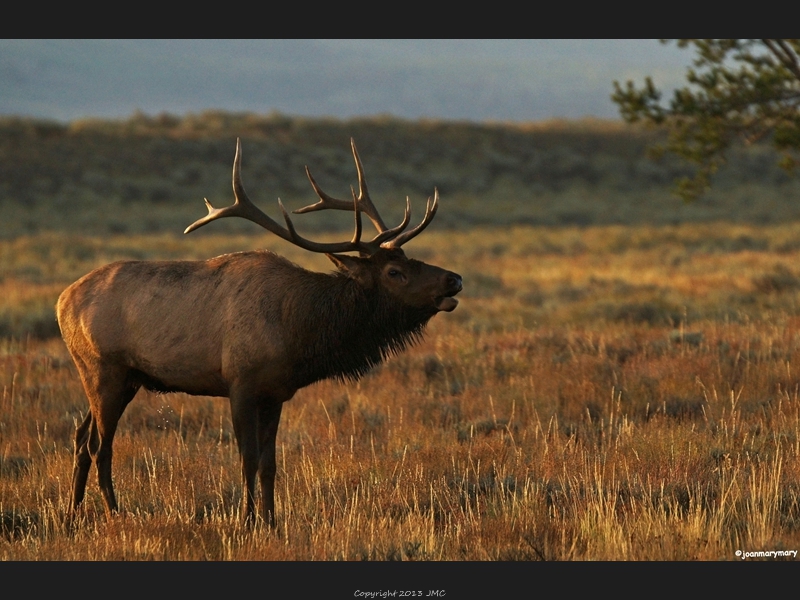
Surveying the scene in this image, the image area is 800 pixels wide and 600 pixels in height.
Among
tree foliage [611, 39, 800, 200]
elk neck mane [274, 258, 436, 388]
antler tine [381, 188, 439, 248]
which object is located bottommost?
elk neck mane [274, 258, 436, 388]

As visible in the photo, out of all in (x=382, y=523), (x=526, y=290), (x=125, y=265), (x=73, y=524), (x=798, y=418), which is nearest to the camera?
(x=382, y=523)

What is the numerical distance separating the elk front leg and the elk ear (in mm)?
1022

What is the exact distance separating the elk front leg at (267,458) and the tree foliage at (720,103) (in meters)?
8.45

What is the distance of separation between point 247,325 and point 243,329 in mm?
41

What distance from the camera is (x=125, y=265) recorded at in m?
7.43

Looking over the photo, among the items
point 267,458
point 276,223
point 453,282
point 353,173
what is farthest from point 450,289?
point 353,173

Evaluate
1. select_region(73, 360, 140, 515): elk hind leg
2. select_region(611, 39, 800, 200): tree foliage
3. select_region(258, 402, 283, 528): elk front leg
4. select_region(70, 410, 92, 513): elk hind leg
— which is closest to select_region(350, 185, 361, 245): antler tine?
select_region(258, 402, 283, 528): elk front leg

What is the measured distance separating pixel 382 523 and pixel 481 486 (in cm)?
132

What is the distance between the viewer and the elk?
7.01 m

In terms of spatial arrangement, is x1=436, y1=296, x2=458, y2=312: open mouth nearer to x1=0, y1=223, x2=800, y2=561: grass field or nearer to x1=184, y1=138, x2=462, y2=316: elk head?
x1=184, y1=138, x2=462, y2=316: elk head

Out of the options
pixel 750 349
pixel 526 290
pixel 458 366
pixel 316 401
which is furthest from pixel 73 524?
pixel 526 290

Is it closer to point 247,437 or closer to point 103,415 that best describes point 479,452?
point 247,437

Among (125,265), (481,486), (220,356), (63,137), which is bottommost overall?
(481,486)

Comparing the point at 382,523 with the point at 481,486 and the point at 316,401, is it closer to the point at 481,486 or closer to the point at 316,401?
the point at 481,486
